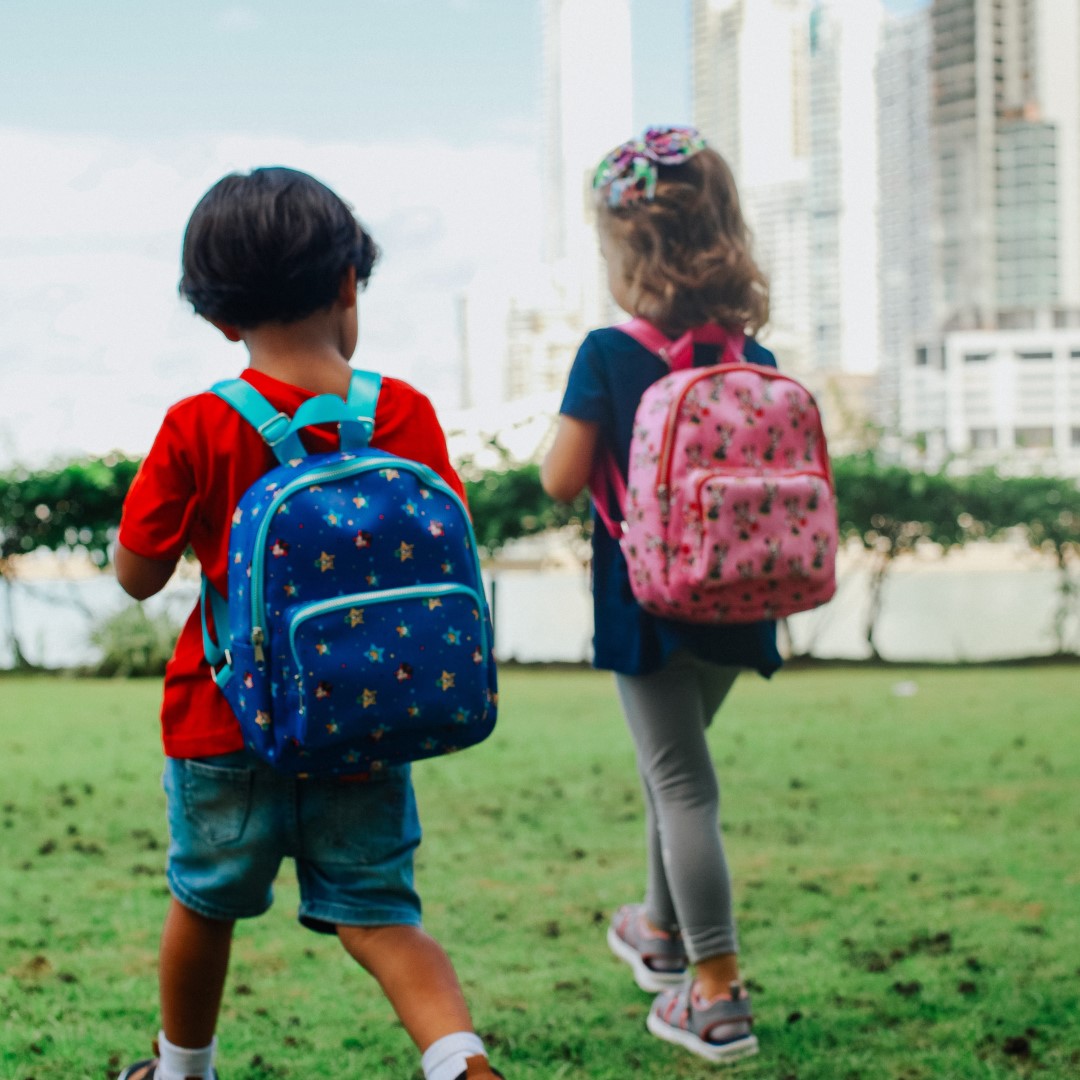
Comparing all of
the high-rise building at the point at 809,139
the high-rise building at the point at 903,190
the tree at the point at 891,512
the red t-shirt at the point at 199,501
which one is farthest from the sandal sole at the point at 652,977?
the high-rise building at the point at 809,139

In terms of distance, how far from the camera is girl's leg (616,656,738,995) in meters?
2.82

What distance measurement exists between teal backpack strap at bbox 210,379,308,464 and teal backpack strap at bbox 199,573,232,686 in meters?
0.22

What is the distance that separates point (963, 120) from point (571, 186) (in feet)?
133

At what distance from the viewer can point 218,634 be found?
6.82 ft

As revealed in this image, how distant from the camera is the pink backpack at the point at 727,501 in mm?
2637

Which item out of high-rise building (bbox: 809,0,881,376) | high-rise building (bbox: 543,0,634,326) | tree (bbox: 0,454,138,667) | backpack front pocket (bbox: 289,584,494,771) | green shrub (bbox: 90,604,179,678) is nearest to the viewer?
backpack front pocket (bbox: 289,584,494,771)

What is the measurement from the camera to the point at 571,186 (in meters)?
154

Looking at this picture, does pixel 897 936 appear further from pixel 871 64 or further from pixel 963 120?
pixel 871 64

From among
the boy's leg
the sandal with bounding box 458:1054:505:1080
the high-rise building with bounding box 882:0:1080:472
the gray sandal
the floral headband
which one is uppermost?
the high-rise building with bounding box 882:0:1080:472

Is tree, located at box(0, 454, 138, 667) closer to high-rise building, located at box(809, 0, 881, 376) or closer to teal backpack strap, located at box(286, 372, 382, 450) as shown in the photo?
teal backpack strap, located at box(286, 372, 382, 450)

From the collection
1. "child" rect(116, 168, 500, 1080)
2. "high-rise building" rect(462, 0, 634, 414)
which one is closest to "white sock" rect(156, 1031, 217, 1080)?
"child" rect(116, 168, 500, 1080)

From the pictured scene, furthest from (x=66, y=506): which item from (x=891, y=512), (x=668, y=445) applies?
(x=668, y=445)

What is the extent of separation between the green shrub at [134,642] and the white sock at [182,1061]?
26.5ft

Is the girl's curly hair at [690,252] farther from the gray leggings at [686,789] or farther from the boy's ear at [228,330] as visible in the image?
the boy's ear at [228,330]
